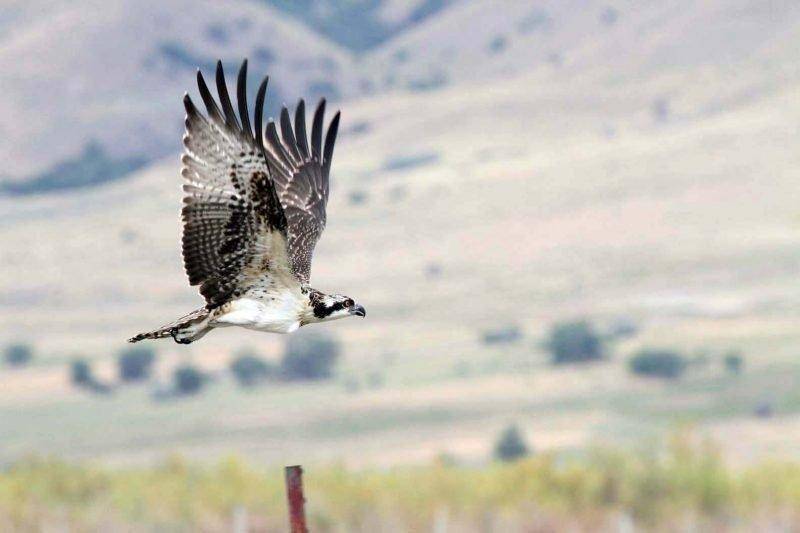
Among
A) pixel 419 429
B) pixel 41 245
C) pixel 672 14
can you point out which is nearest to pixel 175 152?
pixel 41 245

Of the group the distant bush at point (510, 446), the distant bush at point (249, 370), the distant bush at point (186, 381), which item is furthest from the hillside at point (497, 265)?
the distant bush at point (510, 446)

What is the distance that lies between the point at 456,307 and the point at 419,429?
22524 millimetres

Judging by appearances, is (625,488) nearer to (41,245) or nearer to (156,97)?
(41,245)

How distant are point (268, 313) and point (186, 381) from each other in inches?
2607

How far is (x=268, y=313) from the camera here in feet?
38.3

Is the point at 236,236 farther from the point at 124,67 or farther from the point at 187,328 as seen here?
the point at 124,67

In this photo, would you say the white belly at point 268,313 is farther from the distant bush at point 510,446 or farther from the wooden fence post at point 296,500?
the distant bush at point 510,446

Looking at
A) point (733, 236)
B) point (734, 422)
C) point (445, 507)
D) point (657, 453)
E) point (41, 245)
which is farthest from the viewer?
point (41, 245)

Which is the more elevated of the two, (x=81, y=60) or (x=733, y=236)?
(x=81, y=60)

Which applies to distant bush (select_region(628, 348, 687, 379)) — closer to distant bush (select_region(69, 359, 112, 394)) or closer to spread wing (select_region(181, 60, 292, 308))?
distant bush (select_region(69, 359, 112, 394))

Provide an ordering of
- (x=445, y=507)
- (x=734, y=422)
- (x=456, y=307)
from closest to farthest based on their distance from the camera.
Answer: (x=445, y=507) < (x=734, y=422) < (x=456, y=307)

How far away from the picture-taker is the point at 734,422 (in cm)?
6650

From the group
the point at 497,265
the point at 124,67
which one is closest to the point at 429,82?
the point at 124,67

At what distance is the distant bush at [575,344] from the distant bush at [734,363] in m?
5.67
